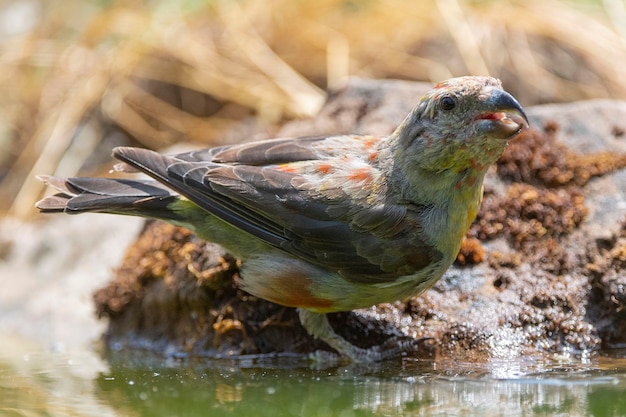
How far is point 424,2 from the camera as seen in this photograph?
8672mm

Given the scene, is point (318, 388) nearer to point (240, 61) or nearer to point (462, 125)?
point (462, 125)

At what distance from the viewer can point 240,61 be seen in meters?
8.54

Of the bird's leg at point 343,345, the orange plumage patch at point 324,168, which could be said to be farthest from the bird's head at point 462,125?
the bird's leg at point 343,345

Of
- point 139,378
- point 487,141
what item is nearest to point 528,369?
point 487,141

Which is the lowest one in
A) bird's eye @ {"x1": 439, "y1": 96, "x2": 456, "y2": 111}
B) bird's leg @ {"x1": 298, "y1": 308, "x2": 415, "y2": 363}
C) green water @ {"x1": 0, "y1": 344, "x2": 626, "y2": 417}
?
green water @ {"x1": 0, "y1": 344, "x2": 626, "y2": 417}

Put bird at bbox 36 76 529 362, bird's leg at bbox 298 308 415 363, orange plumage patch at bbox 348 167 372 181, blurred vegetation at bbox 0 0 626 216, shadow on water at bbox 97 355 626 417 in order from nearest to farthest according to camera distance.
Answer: shadow on water at bbox 97 355 626 417, bird at bbox 36 76 529 362, orange plumage patch at bbox 348 167 372 181, bird's leg at bbox 298 308 415 363, blurred vegetation at bbox 0 0 626 216

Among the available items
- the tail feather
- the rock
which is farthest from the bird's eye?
the tail feather

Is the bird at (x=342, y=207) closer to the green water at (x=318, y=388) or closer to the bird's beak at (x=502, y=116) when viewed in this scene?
the bird's beak at (x=502, y=116)

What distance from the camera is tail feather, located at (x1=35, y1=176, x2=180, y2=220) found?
4.27 meters

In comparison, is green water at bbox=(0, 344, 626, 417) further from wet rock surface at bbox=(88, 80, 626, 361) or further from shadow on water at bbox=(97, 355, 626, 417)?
wet rock surface at bbox=(88, 80, 626, 361)

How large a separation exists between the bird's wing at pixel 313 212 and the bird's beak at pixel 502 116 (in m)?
0.57

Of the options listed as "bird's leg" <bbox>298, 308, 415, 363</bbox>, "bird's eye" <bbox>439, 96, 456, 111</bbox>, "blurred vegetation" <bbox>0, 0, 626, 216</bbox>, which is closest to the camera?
"bird's eye" <bbox>439, 96, 456, 111</bbox>

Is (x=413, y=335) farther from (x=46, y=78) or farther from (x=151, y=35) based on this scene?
(x=46, y=78)

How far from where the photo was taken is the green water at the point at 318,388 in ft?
10.8
